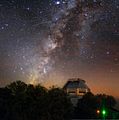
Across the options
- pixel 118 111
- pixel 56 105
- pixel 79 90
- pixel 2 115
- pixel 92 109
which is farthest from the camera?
pixel 79 90

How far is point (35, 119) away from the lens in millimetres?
73250

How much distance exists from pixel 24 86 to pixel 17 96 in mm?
4403

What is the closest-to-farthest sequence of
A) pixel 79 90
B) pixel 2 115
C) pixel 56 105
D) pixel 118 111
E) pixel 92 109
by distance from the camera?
1. pixel 2 115
2. pixel 56 105
3. pixel 92 109
4. pixel 118 111
5. pixel 79 90

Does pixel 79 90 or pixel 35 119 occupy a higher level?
pixel 79 90

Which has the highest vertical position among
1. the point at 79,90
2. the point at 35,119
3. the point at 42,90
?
the point at 79,90

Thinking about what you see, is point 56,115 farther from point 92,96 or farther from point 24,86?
point 92,96

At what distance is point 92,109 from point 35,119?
1382 inches

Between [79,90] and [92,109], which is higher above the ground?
[79,90]

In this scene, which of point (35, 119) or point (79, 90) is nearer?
point (35, 119)

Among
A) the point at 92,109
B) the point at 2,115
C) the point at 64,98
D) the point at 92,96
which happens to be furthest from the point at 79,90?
the point at 2,115

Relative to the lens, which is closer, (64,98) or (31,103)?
(31,103)

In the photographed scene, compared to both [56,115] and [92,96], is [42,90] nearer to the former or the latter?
[56,115]

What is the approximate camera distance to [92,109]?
4163 inches

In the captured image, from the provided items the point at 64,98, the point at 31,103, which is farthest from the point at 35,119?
the point at 64,98
